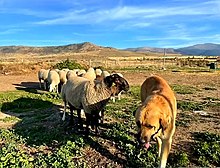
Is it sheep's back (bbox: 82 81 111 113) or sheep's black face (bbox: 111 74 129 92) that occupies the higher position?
sheep's black face (bbox: 111 74 129 92)

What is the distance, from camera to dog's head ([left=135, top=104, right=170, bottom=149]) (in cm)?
557

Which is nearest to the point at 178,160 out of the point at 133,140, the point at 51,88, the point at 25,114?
the point at 133,140

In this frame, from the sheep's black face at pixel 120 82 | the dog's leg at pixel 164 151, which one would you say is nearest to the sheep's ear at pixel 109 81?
the sheep's black face at pixel 120 82

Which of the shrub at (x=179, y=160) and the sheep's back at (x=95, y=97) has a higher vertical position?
the sheep's back at (x=95, y=97)

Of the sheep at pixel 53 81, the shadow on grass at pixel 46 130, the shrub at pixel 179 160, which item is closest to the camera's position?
the shrub at pixel 179 160

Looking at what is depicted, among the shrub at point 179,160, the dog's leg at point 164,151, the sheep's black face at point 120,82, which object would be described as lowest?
the shrub at point 179,160

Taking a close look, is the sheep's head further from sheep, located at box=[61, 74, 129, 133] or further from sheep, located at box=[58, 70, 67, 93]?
sheep, located at box=[58, 70, 67, 93]

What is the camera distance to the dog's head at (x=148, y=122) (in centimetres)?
557

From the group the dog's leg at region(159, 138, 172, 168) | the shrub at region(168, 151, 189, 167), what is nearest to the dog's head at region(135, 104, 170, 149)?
the dog's leg at region(159, 138, 172, 168)

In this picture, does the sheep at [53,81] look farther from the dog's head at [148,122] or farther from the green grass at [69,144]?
the dog's head at [148,122]

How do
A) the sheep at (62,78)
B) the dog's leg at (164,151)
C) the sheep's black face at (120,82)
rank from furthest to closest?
1. the sheep at (62,78)
2. the sheep's black face at (120,82)
3. the dog's leg at (164,151)

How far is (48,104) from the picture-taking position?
16.7m

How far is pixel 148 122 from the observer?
18.3ft

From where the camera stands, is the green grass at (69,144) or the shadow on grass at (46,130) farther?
the shadow on grass at (46,130)
